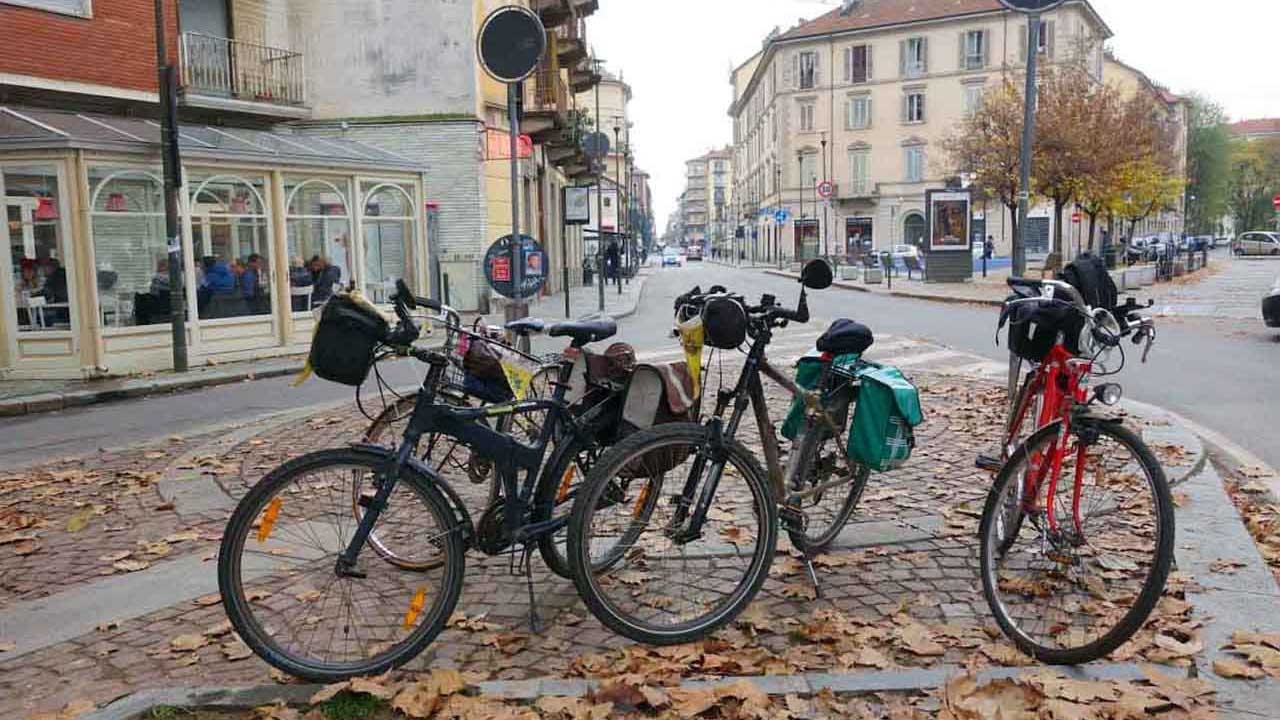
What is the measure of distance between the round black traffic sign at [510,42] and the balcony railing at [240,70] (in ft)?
40.3

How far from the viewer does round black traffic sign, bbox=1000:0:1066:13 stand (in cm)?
641

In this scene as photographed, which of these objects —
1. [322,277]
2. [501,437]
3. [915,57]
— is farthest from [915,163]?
[501,437]

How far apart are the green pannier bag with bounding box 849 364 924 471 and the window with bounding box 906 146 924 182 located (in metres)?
64.6

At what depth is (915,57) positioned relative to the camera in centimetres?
6500

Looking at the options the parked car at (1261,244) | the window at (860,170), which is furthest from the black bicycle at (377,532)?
the parked car at (1261,244)

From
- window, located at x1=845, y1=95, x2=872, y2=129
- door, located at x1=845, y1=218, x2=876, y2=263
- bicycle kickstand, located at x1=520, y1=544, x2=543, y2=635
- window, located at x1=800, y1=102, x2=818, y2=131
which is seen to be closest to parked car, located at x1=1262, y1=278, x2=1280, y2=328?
bicycle kickstand, located at x1=520, y1=544, x2=543, y2=635

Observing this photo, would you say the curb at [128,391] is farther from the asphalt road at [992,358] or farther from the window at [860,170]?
the window at [860,170]

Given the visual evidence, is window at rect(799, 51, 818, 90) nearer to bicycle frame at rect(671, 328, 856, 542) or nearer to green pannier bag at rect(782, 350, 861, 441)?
green pannier bag at rect(782, 350, 861, 441)

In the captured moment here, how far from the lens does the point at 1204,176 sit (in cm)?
8238

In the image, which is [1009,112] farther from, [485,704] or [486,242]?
[485,704]

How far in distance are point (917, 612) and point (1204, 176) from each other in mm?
91444

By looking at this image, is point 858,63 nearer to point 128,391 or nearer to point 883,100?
point 883,100

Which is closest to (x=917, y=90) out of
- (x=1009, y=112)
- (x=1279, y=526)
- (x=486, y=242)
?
(x=1009, y=112)

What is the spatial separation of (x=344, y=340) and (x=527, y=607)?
1.44 m
